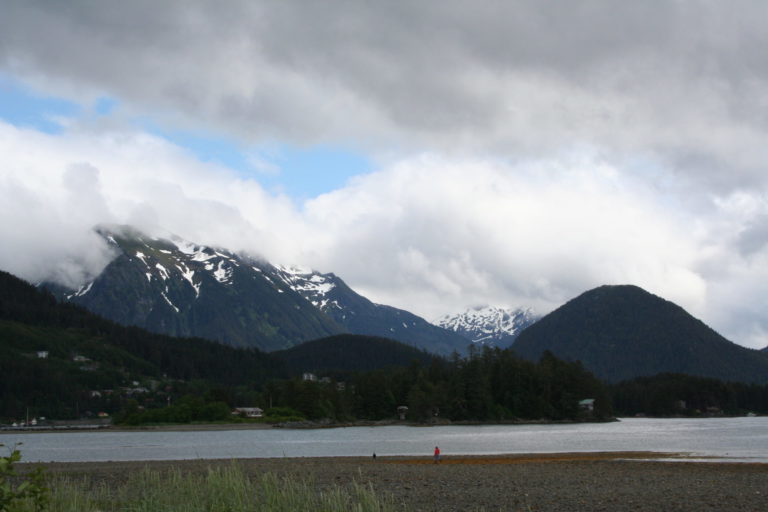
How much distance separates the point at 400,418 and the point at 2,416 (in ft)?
332

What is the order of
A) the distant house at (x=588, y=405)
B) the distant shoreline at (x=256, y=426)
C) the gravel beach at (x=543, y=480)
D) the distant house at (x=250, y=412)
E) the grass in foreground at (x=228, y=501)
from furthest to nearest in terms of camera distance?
the distant house at (x=588, y=405), the distant house at (x=250, y=412), the distant shoreline at (x=256, y=426), the gravel beach at (x=543, y=480), the grass in foreground at (x=228, y=501)

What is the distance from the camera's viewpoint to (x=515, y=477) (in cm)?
4562

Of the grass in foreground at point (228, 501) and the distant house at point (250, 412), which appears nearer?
the grass in foreground at point (228, 501)

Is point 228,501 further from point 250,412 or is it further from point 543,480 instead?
point 250,412

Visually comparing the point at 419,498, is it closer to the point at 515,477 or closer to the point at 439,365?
the point at 515,477

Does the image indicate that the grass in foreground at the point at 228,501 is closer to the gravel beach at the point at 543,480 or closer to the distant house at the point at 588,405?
the gravel beach at the point at 543,480

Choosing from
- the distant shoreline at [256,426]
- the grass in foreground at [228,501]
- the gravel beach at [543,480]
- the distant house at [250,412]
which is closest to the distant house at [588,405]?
the distant shoreline at [256,426]

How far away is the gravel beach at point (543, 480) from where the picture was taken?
109ft

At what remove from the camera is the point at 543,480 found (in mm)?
43656

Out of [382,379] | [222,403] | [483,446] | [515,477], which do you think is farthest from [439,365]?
[515,477]

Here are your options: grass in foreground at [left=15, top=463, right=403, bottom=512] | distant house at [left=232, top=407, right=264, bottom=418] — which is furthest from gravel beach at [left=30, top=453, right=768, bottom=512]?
distant house at [left=232, top=407, right=264, bottom=418]

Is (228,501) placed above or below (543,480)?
above

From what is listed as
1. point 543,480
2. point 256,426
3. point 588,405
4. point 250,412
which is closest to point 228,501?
point 543,480

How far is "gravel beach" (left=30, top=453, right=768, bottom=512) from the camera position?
33281 mm
